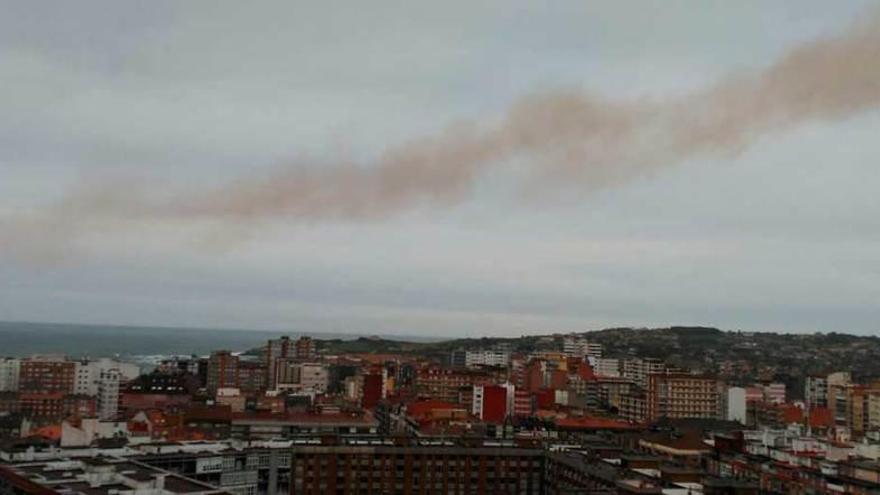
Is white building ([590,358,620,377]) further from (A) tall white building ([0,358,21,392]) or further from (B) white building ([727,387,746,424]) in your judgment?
(A) tall white building ([0,358,21,392])

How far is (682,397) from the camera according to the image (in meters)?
91.9

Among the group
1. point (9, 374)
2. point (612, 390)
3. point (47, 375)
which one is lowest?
point (9, 374)

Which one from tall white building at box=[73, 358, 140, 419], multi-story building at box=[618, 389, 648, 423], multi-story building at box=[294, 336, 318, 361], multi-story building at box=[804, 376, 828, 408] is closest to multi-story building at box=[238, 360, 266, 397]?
tall white building at box=[73, 358, 140, 419]

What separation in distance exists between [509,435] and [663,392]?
31169 millimetres

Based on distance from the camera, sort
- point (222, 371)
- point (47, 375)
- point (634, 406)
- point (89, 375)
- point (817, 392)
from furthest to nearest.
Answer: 1. point (222, 371)
2. point (817, 392)
3. point (89, 375)
4. point (47, 375)
5. point (634, 406)

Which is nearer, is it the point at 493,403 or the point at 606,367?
the point at 493,403

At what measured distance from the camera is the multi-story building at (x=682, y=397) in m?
91.4

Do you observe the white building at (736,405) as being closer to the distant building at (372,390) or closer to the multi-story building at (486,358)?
the distant building at (372,390)

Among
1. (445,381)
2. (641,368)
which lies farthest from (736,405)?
(445,381)

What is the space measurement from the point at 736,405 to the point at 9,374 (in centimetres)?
8144

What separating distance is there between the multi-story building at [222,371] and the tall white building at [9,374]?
21985 millimetres

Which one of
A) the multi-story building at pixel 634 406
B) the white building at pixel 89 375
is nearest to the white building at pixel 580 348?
the multi-story building at pixel 634 406

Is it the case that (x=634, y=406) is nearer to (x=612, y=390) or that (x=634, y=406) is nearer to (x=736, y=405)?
(x=612, y=390)

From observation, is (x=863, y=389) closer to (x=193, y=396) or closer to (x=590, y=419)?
(x=590, y=419)
